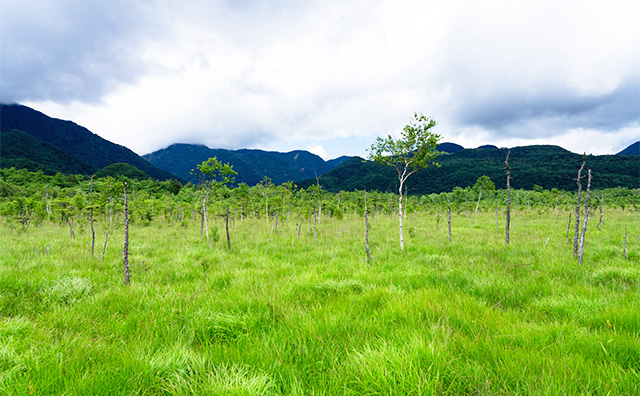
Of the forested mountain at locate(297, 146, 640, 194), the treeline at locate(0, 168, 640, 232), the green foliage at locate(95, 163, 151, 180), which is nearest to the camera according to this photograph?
the treeline at locate(0, 168, 640, 232)

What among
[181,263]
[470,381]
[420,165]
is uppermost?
[420,165]

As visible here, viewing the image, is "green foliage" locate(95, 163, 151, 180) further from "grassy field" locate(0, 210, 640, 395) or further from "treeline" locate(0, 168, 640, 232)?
"grassy field" locate(0, 210, 640, 395)

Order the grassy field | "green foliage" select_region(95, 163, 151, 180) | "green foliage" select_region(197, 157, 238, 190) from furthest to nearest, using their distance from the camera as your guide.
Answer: "green foliage" select_region(95, 163, 151, 180) → "green foliage" select_region(197, 157, 238, 190) → the grassy field

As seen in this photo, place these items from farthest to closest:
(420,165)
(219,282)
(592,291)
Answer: (420,165), (219,282), (592,291)

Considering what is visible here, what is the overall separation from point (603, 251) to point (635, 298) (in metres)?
6.56

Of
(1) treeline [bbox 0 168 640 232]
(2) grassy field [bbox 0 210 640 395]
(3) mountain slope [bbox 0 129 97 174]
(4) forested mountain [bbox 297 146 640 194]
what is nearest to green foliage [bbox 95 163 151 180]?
(3) mountain slope [bbox 0 129 97 174]

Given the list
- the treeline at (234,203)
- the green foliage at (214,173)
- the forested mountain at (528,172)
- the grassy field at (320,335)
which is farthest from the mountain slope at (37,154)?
the grassy field at (320,335)

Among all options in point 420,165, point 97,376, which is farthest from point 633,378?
point 420,165

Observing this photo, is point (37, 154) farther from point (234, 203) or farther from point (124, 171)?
point (234, 203)

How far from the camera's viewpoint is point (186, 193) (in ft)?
186

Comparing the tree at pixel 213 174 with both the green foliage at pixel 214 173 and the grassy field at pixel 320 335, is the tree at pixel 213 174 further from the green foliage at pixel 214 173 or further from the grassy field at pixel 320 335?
the grassy field at pixel 320 335

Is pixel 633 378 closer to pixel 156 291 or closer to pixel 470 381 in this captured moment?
pixel 470 381

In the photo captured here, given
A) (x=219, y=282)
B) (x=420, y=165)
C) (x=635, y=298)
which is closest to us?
(x=635, y=298)

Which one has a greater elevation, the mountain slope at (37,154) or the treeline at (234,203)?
the mountain slope at (37,154)
